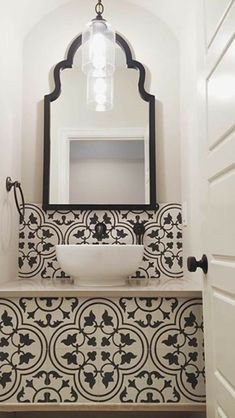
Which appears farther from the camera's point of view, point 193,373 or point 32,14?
point 32,14

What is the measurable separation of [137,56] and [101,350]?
1596mm

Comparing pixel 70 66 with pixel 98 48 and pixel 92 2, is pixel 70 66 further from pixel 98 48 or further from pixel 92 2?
pixel 92 2

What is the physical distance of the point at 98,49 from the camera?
212 cm

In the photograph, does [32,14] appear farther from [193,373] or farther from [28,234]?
[193,373]

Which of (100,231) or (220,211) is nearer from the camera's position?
(220,211)

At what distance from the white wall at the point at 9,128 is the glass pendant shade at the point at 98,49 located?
375 mm

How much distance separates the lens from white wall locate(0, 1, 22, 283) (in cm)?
187

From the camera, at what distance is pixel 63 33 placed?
2285mm

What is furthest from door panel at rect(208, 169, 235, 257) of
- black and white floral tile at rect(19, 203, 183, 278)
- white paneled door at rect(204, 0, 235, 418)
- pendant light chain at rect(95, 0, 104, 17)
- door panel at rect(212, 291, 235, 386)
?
pendant light chain at rect(95, 0, 104, 17)

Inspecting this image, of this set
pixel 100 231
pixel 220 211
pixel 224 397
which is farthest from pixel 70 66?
pixel 224 397

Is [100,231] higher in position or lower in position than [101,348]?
higher

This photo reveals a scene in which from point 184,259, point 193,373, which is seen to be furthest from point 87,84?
point 193,373

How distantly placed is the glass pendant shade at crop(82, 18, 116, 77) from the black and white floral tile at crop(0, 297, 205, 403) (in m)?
1.25

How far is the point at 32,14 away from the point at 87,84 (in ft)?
1.59
